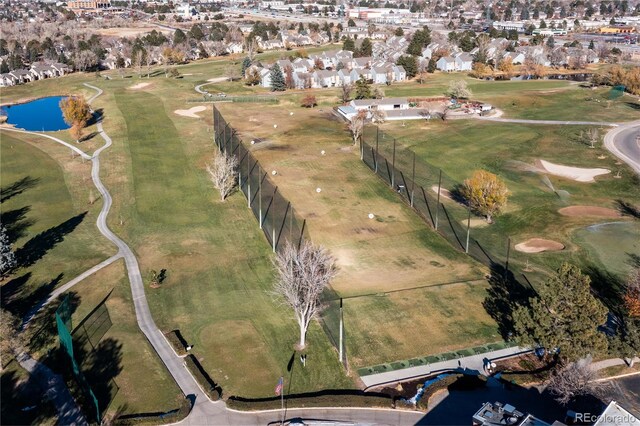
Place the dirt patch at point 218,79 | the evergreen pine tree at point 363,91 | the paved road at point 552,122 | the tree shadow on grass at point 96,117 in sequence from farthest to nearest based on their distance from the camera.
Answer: the dirt patch at point 218,79
the evergreen pine tree at point 363,91
the tree shadow on grass at point 96,117
the paved road at point 552,122

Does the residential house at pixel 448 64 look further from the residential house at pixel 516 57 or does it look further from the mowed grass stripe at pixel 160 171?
the mowed grass stripe at pixel 160 171

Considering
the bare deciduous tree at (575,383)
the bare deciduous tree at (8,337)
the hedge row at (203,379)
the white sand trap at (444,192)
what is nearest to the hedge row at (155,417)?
the hedge row at (203,379)

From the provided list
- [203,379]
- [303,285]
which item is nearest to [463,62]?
[303,285]

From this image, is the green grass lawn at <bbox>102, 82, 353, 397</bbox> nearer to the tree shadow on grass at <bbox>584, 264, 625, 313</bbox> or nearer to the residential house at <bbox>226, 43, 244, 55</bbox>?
the tree shadow on grass at <bbox>584, 264, 625, 313</bbox>

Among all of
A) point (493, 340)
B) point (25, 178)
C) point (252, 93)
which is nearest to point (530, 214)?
point (493, 340)

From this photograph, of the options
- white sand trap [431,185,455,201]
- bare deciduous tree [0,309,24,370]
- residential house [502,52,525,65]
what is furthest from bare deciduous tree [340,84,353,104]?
bare deciduous tree [0,309,24,370]

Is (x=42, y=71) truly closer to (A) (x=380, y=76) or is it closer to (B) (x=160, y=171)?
(A) (x=380, y=76)

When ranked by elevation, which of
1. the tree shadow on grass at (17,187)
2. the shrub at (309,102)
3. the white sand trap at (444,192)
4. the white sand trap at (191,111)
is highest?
the shrub at (309,102)

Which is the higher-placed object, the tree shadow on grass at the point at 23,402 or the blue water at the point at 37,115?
the blue water at the point at 37,115

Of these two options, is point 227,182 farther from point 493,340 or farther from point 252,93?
point 252,93
